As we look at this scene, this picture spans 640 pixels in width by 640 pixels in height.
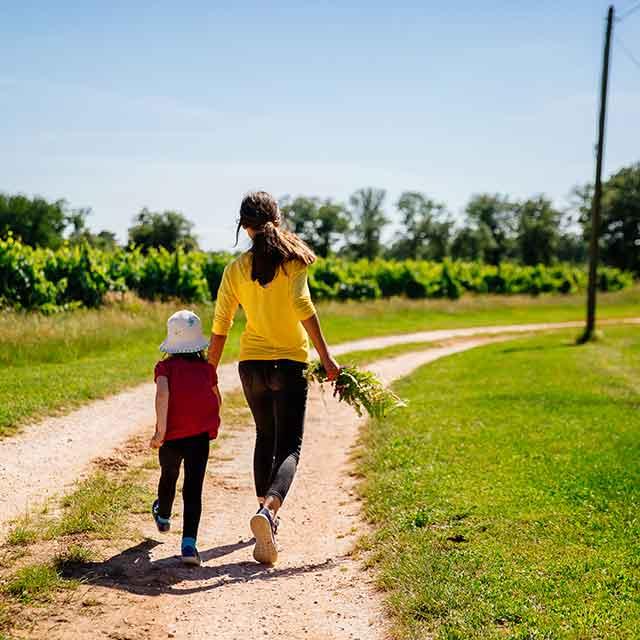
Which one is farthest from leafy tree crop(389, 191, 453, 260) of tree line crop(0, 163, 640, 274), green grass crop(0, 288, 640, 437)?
green grass crop(0, 288, 640, 437)

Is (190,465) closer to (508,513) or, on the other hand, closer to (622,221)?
(508,513)

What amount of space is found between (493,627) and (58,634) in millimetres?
2235

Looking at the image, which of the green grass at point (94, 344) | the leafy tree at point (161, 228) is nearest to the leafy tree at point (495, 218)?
the leafy tree at point (161, 228)

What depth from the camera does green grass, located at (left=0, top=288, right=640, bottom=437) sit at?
1119 centimetres

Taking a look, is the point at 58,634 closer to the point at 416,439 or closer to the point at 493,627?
the point at 493,627

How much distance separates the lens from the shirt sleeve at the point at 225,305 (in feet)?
19.0

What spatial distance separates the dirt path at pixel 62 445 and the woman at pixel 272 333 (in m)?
2.03

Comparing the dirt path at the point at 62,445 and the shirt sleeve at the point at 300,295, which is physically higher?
the shirt sleeve at the point at 300,295

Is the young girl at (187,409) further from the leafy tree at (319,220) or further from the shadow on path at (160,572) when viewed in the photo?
the leafy tree at (319,220)

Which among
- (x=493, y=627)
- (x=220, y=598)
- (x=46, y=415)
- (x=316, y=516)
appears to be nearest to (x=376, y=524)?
(x=316, y=516)

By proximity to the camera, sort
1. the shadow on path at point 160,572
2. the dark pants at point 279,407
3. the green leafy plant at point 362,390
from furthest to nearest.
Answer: the green leafy plant at point 362,390
the dark pants at point 279,407
the shadow on path at point 160,572

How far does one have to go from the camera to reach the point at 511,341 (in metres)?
25.0

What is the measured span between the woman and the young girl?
0.19 metres

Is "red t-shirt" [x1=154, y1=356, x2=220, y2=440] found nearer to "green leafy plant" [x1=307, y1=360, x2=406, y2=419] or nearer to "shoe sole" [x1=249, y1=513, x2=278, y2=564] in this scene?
"shoe sole" [x1=249, y1=513, x2=278, y2=564]
